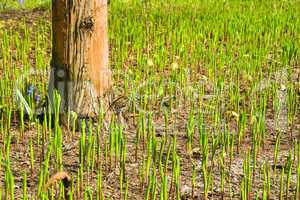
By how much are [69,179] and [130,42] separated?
3.82 metres

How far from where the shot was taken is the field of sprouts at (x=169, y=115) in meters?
2.95

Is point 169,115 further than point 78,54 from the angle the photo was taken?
Yes

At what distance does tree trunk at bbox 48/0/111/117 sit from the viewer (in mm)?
3768

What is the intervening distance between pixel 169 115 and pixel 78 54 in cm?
92

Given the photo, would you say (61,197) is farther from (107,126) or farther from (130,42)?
(130,42)

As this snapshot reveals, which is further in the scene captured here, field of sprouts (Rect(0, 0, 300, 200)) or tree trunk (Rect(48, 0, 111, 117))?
tree trunk (Rect(48, 0, 111, 117))

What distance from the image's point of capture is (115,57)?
5559 millimetres

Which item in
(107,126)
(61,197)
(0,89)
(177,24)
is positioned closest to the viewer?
(61,197)

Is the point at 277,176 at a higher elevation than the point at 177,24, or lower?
lower

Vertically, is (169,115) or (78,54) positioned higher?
(78,54)

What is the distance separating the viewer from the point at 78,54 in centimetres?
378

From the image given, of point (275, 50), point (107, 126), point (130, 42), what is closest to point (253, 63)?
point (275, 50)

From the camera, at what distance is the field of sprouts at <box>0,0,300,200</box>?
295cm

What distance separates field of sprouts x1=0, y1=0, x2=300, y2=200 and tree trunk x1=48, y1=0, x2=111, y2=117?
13 centimetres
